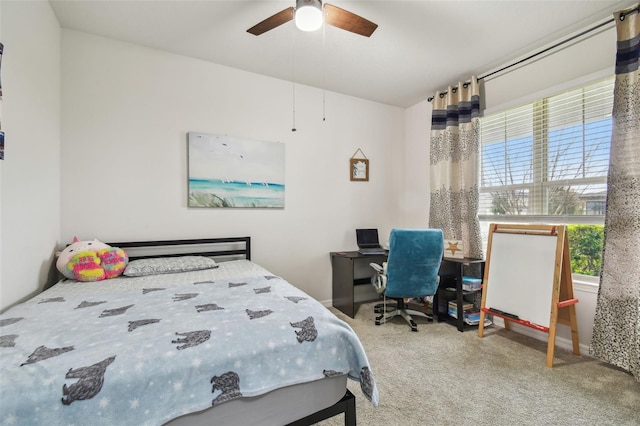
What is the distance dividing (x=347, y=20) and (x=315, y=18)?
0.27 meters

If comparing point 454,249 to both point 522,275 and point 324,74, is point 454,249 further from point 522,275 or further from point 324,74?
point 324,74

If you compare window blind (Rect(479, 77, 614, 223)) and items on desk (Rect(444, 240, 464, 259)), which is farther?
→ items on desk (Rect(444, 240, 464, 259))

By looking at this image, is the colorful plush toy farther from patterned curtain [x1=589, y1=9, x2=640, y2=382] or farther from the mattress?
patterned curtain [x1=589, y1=9, x2=640, y2=382]

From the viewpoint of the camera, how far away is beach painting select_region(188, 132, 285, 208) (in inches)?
113

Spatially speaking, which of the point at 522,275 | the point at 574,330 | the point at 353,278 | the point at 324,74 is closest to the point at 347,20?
the point at 324,74

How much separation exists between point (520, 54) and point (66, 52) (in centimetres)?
407

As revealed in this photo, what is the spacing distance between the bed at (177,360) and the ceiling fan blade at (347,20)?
177 centimetres

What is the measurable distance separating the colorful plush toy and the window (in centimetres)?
360

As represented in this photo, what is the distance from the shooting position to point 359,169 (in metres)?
3.85

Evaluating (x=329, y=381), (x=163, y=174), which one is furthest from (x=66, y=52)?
(x=329, y=381)

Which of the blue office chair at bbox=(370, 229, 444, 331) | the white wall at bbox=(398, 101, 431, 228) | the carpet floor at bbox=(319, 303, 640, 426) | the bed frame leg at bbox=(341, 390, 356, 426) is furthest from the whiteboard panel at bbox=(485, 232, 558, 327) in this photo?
the bed frame leg at bbox=(341, 390, 356, 426)

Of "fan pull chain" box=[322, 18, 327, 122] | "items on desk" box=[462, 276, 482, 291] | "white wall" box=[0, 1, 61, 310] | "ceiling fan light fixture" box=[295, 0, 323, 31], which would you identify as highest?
"fan pull chain" box=[322, 18, 327, 122]

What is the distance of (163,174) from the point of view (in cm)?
276

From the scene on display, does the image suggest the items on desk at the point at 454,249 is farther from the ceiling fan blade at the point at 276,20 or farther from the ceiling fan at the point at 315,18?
the ceiling fan blade at the point at 276,20
